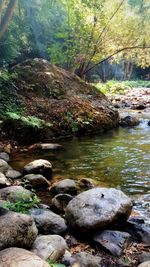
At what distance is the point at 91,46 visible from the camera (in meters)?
16.0

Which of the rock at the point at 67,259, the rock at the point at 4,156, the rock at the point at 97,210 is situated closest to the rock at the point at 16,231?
the rock at the point at 67,259

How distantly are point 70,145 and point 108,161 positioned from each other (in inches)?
73.9

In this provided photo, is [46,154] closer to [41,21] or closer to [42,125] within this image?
[42,125]

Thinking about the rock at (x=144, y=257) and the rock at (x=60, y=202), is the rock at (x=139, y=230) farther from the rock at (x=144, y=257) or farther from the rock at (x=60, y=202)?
the rock at (x=60, y=202)

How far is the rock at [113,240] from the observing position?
3.74 m

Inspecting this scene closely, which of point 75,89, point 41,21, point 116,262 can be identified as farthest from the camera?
point 41,21

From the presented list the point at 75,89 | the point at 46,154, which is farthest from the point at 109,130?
the point at 46,154

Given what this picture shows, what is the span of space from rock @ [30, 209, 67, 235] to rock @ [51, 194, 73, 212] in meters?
0.52

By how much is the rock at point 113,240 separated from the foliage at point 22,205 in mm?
942

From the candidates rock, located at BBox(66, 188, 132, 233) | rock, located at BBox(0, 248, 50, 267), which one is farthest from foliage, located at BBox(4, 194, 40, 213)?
rock, located at BBox(0, 248, 50, 267)

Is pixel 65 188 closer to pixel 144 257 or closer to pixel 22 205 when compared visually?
pixel 22 205

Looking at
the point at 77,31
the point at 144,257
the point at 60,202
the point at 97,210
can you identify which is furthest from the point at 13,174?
the point at 77,31

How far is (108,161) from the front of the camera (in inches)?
285

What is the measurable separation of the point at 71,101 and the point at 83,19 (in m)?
6.34
